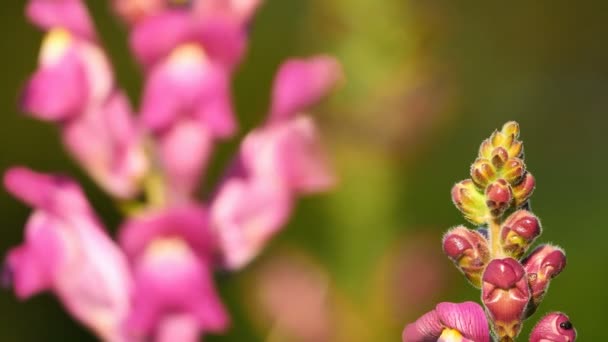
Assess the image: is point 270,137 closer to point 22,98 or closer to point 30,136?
point 22,98

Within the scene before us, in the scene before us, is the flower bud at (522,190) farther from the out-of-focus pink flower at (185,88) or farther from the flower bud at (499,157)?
the out-of-focus pink flower at (185,88)

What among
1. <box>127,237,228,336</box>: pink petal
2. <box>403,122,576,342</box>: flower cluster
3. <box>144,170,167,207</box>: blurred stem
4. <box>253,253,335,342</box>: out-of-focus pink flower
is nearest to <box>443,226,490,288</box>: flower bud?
<box>403,122,576,342</box>: flower cluster

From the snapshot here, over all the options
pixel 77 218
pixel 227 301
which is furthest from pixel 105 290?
pixel 227 301

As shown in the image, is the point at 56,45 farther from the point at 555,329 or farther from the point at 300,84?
the point at 555,329

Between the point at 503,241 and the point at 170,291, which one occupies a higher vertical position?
the point at 503,241

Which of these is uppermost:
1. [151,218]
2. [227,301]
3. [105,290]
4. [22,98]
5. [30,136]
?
[22,98]

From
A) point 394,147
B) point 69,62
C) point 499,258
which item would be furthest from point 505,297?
point 394,147

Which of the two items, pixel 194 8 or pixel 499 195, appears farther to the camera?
pixel 194 8
